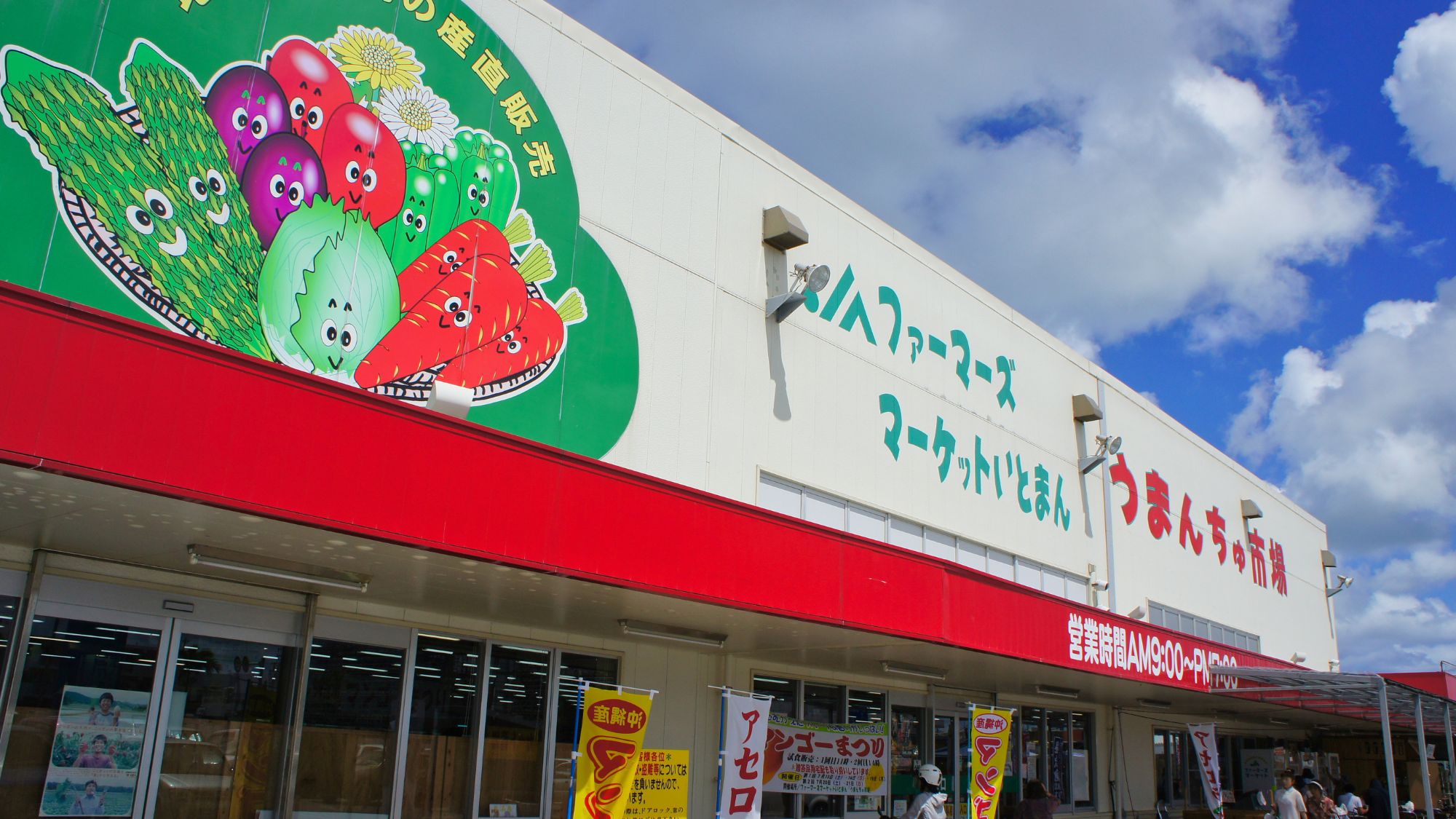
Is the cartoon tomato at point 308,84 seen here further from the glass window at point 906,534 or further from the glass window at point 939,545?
the glass window at point 939,545

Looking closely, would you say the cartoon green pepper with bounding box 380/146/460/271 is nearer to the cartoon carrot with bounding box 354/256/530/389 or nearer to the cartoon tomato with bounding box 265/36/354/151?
the cartoon carrot with bounding box 354/256/530/389

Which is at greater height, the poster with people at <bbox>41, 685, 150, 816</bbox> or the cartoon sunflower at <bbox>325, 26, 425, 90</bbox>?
the cartoon sunflower at <bbox>325, 26, 425, 90</bbox>

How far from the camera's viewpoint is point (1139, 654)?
15.5 meters

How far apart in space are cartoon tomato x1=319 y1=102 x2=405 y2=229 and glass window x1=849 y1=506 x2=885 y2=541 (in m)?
7.70

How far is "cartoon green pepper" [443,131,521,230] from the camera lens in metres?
10.6

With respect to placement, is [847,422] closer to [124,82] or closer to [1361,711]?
[124,82]

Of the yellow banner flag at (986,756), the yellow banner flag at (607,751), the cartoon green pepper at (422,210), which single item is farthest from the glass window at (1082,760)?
the cartoon green pepper at (422,210)

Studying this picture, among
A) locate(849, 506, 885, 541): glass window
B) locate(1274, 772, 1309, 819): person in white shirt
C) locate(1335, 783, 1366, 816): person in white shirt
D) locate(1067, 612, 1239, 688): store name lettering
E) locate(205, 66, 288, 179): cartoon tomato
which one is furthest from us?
locate(1335, 783, 1366, 816): person in white shirt

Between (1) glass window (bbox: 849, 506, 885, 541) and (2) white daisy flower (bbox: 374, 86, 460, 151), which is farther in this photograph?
(1) glass window (bbox: 849, 506, 885, 541)

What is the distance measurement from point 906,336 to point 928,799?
320 inches

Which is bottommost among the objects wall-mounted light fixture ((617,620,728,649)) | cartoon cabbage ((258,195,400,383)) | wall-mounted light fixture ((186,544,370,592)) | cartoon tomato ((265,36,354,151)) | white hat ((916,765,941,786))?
white hat ((916,765,941,786))

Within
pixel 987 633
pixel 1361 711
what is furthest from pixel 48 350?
pixel 1361 711

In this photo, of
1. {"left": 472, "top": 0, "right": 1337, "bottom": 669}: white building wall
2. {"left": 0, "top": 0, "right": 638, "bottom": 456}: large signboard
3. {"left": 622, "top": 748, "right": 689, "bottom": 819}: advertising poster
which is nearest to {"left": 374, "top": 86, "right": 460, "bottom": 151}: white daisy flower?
{"left": 0, "top": 0, "right": 638, "bottom": 456}: large signboard

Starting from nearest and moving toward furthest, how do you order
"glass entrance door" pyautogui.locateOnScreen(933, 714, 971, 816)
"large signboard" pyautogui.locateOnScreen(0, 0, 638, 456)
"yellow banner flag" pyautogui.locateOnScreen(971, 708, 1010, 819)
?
"large signboard" pyautogui.locateOnScreen(0, 0, 638, 456) < "yellow banner flag" pyautogui.locateOnScreen(971, 708, 1010, 819) < "glass entrance door" pyautogui.locateOnScreen(933, 714, 971, 816)
